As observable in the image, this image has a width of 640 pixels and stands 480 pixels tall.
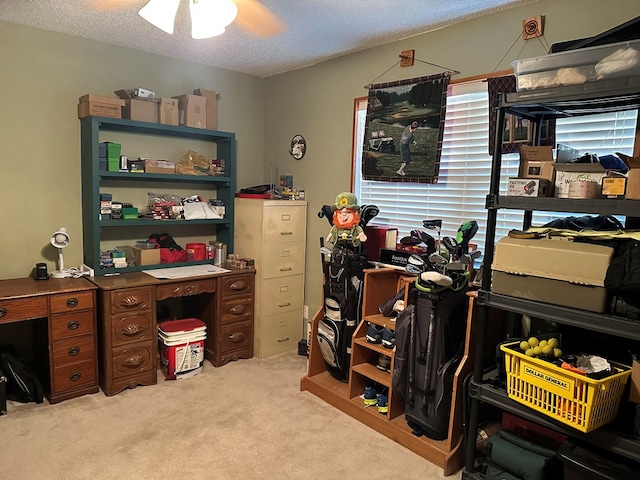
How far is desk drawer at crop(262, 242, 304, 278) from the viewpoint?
367 centimetres

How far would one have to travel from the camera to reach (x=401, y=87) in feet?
10.2

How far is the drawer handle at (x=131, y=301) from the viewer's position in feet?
9.91

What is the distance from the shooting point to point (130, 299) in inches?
120

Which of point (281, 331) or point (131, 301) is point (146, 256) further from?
point (281, 331)

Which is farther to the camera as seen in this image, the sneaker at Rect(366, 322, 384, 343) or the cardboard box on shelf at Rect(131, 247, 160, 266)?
the cardboard box on shelf at Rect(131, 247, 160, 266)

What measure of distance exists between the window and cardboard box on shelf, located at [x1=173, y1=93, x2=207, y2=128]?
1549mm

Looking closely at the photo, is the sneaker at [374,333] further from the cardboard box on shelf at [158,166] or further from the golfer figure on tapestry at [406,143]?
the cardboard box on shelf at [158,166]

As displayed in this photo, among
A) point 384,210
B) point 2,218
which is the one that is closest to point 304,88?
point 384,210

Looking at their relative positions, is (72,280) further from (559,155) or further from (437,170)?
(559,155)

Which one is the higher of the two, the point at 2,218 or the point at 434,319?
the point at 2,218

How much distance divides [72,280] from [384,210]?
222 centimetres

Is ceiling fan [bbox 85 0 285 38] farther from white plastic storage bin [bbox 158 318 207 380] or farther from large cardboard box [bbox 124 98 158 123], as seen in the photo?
white plastic storage bin [bbox 158 318 207 380]

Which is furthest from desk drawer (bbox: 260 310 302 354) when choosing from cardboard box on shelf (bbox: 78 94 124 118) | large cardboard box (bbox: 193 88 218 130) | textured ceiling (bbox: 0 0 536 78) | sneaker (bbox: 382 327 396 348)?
textured ceiling (bbox: 0 0 536 78)

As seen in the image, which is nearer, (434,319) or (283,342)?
(434,319)
